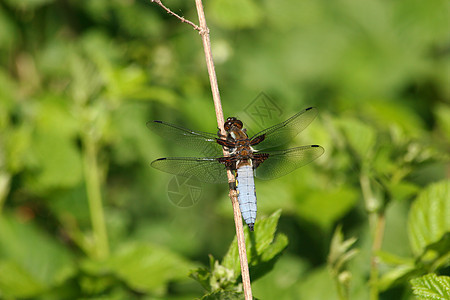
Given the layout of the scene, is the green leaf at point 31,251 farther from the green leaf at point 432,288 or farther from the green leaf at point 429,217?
the green leaf at point 432,288

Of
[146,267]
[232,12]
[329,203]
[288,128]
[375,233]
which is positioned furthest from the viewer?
[232,12]

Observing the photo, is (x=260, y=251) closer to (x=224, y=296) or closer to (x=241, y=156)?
(x=224, y=296)

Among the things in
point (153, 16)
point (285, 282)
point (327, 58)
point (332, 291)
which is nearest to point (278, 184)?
point (285, 282)

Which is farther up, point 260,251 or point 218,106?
point 218,106

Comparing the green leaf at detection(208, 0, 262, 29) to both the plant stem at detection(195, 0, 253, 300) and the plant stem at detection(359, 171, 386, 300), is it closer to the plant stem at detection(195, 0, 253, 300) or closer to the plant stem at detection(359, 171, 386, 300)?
the plant stem at detection(359, 171, 386, 300)

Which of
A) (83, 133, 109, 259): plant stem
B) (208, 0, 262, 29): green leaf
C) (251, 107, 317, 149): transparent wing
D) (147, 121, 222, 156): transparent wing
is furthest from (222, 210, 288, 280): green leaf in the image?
(208, 0, 262, 29): green leaf

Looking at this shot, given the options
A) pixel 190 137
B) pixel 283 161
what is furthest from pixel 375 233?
pixel 190 137

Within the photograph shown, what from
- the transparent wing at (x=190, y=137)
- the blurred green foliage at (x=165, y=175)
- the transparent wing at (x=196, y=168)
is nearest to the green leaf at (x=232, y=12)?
the blurred green foliage at (x=165, y=175)
